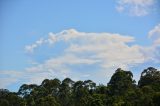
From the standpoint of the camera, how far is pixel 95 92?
67.6 metres

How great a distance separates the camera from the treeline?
5350 cm

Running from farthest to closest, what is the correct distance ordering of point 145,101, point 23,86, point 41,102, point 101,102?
point 23,86 < point 41,102 < point 101,102 < point 145,101

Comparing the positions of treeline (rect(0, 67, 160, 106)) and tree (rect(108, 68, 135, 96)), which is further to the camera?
tree (rect(108, 68, 135, 96))

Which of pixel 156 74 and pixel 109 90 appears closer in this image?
pixel 109 90

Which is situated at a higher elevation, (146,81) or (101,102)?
(146,81)

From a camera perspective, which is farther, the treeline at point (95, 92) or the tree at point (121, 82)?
the tree at point (121, 82)

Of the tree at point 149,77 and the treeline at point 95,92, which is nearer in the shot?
the treeline at point 95,92

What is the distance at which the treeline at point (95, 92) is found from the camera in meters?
53.5

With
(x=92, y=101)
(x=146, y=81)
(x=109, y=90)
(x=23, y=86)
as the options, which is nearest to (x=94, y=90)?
(x=109, y=90)

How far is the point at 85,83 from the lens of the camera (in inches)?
2965

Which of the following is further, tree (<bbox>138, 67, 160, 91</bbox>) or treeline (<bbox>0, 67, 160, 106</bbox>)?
tree (<bbox>138, 67, 160, 91</bbox>)

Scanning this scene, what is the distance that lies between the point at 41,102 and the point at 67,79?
700 inches

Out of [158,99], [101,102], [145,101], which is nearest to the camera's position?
[158,99]

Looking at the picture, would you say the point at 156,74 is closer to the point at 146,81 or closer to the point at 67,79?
the point at 146,81
